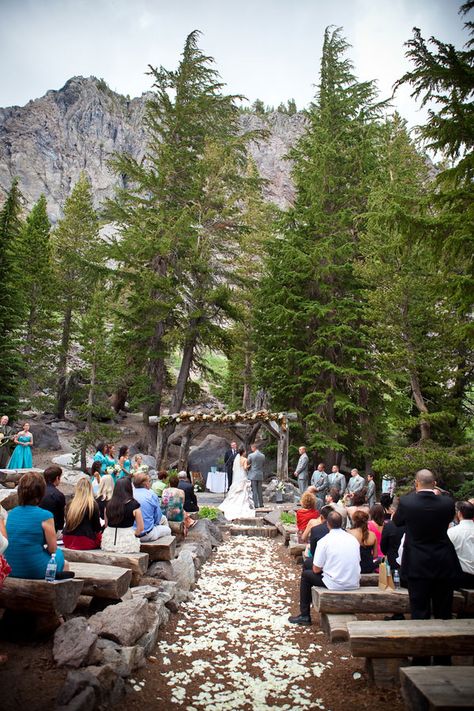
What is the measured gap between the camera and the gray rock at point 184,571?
7020 millimetres

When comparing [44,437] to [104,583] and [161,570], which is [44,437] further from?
[104,583]

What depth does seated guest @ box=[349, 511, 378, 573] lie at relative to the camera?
6230 mm

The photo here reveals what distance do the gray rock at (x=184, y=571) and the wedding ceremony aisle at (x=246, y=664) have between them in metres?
0.20

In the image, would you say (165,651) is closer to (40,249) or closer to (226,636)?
(226,636)

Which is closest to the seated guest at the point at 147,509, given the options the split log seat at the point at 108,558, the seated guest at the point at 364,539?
the split log seat at the point at 108,558

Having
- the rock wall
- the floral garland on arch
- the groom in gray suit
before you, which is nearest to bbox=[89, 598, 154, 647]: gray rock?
the groom in gray suit

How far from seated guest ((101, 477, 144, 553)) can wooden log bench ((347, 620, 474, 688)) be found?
316 cm

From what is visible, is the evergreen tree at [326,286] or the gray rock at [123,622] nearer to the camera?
the gray rock at [123,622]

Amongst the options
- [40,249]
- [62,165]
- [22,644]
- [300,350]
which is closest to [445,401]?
[300,350]

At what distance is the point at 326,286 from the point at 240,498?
10.8 meters

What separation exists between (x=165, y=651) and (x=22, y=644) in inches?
59.8

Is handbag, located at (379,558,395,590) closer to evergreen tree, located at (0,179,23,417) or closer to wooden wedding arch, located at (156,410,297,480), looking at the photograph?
wooden wedding arch, located at (156,410,297,480)

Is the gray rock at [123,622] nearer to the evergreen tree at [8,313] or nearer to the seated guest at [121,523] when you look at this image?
the seated guest at [121,523]

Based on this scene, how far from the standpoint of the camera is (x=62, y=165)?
8238 cm
